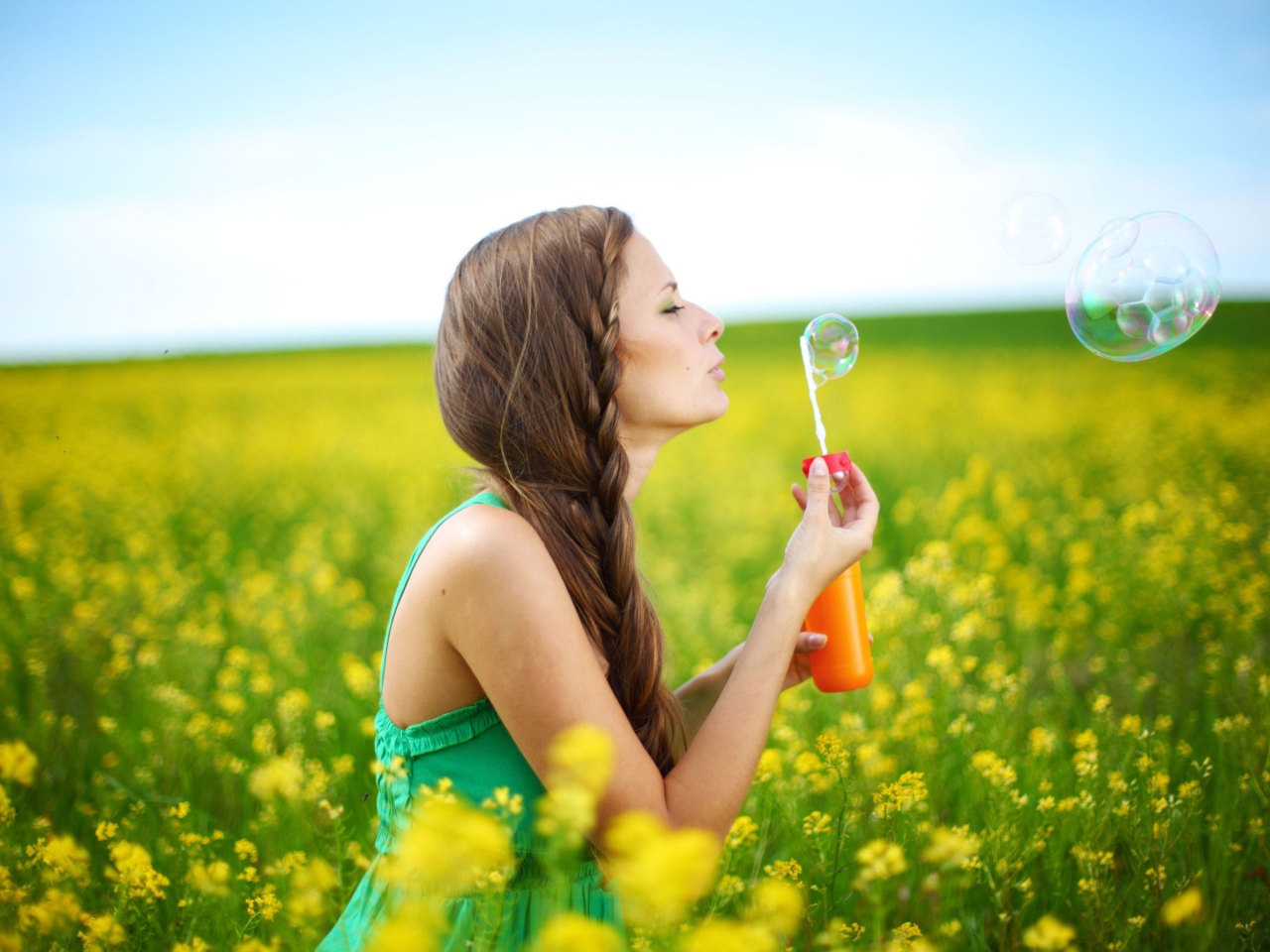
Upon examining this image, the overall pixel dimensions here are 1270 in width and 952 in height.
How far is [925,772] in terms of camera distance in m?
2.18

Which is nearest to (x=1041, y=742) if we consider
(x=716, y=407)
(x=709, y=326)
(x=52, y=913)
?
(x=716, y=407)

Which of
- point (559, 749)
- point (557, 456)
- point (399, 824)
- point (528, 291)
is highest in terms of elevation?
point (528, 291)

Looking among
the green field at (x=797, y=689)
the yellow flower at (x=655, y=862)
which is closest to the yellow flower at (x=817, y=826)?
the green field at (x=797, y=689)

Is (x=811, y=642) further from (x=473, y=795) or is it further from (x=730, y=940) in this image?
(x=730, y=940)

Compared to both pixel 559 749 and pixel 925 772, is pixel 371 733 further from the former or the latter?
pixel 559 749

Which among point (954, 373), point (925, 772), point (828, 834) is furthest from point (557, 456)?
point (954, 373)

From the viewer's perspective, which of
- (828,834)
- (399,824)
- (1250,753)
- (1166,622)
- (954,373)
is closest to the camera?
(399,824)

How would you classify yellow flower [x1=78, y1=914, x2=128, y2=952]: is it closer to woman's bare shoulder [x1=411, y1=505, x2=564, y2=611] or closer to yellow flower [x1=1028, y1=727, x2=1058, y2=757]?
woman's bare shoulder [x1=411, y1=505, x2=564, y2=611]

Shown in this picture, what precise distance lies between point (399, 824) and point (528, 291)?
92cm

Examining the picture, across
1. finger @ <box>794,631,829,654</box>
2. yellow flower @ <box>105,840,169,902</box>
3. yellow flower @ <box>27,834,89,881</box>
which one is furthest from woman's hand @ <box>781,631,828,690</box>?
yellow flower @ <box>27,834,89,881</box>

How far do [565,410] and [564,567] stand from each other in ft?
0.90

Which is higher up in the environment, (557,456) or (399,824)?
(557,456)

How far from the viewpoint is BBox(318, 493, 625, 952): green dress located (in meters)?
1.37

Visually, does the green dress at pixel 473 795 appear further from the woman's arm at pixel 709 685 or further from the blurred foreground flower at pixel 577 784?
the blurred foreground flower at pixel 577 784
